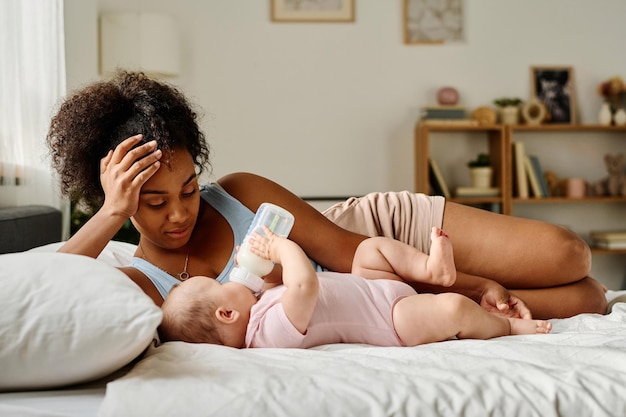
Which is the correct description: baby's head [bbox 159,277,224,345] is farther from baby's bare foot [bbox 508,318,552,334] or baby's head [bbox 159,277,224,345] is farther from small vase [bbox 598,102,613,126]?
small vase [bbox 598,102,613,126]

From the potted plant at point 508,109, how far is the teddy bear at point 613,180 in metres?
0.69

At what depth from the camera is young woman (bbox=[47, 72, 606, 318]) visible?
1614 mm

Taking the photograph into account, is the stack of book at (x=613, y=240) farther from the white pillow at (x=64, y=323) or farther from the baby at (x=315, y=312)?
the white pillow at (x=64, y=323)

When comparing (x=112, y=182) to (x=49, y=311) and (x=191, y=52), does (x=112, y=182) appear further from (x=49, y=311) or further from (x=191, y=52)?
(x=191, y=52)

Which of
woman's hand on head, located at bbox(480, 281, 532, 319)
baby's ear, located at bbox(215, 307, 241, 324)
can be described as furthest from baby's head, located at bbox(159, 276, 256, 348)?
woman's hand on head, located at bbox(480, 281, 532, 319)

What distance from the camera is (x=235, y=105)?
194 inches

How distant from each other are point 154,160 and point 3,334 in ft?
1.90

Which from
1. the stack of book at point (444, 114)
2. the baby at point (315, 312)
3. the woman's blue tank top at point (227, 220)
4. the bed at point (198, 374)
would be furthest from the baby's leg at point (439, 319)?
the stack of book at point (444, 114)

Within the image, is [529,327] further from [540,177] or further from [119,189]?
[540,177]

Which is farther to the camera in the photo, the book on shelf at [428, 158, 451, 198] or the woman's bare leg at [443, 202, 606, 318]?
the book on shelf at [428, 158, 451, 198]

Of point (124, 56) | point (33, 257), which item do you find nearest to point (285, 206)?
point (33, 257)

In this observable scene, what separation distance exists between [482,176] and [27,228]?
3.16 meters

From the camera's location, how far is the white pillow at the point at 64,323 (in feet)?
3.59

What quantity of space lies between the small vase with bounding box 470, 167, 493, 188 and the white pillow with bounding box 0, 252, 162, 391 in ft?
12.9
